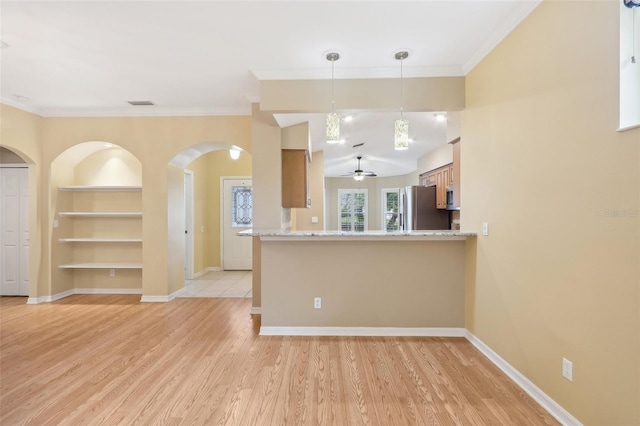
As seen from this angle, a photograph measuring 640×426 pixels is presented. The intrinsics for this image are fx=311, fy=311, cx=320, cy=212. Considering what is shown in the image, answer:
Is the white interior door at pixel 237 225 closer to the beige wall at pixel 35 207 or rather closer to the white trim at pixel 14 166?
the beige wall at pixel 35 207

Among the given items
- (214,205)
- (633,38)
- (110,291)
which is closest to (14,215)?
(110,291)

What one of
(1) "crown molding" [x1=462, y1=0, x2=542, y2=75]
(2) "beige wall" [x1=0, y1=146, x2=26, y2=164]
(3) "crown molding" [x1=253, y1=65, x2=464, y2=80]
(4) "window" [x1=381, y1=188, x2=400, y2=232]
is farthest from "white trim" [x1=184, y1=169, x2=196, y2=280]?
(4) "window" [x1=381, y1=188, x2=400, y2=232]

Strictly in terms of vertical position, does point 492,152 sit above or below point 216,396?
above

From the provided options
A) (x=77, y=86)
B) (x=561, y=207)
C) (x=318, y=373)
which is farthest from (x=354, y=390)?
(x=77, y=86)

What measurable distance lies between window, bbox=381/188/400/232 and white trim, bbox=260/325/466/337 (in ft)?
23.3

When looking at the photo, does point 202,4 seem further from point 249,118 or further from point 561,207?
point 561,207

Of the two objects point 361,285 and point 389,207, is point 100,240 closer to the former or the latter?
point 361,285

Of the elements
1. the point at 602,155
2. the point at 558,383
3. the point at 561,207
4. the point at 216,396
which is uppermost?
the point at 602,155

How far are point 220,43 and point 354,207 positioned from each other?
887 cm

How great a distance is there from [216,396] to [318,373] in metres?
0.78

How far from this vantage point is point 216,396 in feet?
7.27

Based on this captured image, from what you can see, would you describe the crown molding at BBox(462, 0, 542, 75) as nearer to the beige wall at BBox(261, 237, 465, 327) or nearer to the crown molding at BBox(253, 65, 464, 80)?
the crown molding at BBox(253, 65, 464, 80)

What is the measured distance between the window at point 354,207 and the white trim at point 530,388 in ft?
27.2

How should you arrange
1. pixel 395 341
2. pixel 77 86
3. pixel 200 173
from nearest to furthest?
pixel 395 341, pixel 77 86, pixel 200 173
